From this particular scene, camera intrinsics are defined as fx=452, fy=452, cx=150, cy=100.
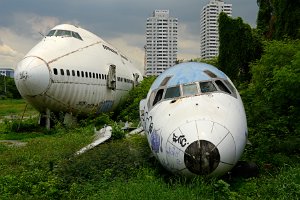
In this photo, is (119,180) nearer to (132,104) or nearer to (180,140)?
(180,140)

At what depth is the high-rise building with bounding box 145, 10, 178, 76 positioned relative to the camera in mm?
102500

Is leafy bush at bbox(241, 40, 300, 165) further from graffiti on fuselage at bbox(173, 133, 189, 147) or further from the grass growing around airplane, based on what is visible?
graffiti on fuselage at bbox(173, 133, 189, 147)

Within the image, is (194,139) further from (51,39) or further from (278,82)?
(51,39)

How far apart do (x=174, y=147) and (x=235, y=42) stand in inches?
956

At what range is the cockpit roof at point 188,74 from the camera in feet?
35.1

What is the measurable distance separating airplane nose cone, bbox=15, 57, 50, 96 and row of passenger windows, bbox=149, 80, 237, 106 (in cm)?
1158

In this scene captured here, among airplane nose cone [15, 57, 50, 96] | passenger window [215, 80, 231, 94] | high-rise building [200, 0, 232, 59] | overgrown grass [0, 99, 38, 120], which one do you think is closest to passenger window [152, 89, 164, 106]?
passenger window [215, 80, 231, 94]

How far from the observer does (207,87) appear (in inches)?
412

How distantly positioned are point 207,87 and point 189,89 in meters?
0.43

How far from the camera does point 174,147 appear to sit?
29.2 ft

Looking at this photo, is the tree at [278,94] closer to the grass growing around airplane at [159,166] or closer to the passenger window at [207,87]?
the grass growing around airplane at [159,166]

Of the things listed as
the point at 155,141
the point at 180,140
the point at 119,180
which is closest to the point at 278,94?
the point at 155,141

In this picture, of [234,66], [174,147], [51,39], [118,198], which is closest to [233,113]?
[174,147]

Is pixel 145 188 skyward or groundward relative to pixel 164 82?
groundward
